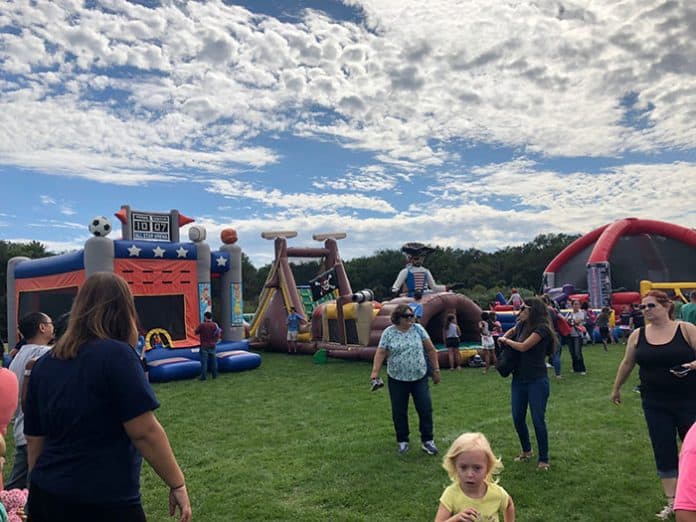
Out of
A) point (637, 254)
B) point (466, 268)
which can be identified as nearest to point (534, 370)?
point (637, 254)

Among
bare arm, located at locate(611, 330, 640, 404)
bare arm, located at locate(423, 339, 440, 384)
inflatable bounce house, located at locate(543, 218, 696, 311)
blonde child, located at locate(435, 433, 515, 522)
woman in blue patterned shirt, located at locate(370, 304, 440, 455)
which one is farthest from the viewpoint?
inflatable bounce house, located at locate(543, 218, 696, 311)

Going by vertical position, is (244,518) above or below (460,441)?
below

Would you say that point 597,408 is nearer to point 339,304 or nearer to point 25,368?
point 25,368

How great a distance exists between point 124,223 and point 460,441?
39.9 feet

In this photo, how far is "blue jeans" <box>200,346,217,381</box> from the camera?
11281 mm

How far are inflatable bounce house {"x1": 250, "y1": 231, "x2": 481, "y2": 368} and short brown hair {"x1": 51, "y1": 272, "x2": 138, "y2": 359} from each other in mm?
9926

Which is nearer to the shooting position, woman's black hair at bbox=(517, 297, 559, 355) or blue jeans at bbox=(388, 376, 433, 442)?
woman's black hair at bbox=(517, 297, 559, 355)

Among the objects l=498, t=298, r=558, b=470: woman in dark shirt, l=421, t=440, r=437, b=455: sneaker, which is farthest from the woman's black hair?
l=421, t=440, r=437, b=455: sneaker

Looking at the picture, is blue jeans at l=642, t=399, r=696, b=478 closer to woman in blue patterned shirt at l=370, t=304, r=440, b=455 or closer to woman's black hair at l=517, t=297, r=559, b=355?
woman's black hair at l=517, t=297, r=559, b=355

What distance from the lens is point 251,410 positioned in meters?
8.13

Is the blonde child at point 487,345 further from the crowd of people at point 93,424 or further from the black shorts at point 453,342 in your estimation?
the crowd of people at point 93,424

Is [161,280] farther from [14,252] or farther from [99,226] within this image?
[14,252]

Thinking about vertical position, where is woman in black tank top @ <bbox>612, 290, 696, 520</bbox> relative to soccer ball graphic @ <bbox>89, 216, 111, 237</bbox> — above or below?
below

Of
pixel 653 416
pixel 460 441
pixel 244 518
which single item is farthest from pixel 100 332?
pixel 653 416
